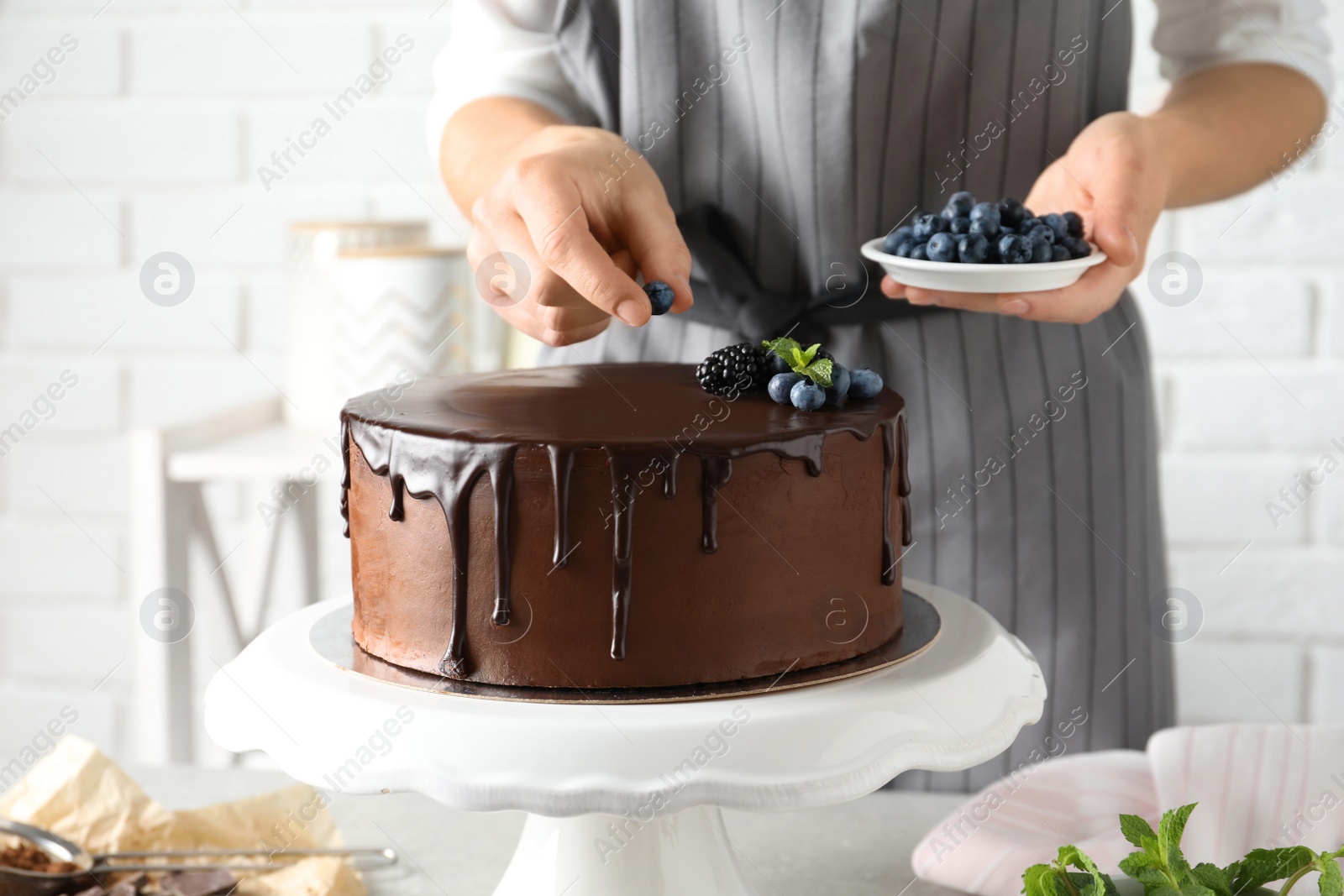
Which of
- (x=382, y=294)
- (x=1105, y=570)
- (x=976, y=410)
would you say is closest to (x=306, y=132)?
(x=382, y=294)

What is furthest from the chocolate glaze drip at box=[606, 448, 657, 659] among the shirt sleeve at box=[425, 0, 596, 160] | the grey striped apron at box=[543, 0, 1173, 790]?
the shirt sleeve at box=[425, 0, 596, 160]

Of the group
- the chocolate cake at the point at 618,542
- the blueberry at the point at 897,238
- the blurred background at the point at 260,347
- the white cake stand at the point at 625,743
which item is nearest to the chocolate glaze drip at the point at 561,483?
the chocolate cake at the point at 618,542

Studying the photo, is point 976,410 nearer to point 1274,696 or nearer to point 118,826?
point 118,826

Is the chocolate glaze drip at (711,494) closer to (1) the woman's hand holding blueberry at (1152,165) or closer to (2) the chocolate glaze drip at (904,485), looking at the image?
(2) the chocolate glaze drip at (904,485)

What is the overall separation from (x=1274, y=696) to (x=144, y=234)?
194 centimetres

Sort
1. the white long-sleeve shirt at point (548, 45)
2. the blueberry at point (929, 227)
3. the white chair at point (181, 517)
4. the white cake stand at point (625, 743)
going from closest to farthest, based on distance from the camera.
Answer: the white cake stand at point (625, 743) → the blueberry at point (929, 227) → the white long-sleeve shirt at point (548, 45) → the white chair at point (181, 517)

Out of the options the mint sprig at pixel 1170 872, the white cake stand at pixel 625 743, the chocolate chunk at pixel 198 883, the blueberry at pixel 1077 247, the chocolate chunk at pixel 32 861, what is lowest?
the chocolate chunk at pixel 198 883

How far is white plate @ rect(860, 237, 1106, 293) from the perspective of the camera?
973 mm

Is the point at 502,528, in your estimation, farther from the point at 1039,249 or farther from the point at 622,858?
the point at 1039,249

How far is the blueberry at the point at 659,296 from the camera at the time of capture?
2.91 ft

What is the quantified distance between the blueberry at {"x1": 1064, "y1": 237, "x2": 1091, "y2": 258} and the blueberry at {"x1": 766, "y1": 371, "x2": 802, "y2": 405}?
1.06 ft

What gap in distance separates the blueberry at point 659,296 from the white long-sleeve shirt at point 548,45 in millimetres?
440

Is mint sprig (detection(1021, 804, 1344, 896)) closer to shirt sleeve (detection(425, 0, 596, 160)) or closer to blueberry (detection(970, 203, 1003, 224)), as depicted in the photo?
blueberry (detection(970, 203, 1003, 224))

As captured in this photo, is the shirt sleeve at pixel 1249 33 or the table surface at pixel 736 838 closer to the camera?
the table surface at pixel 736 838
